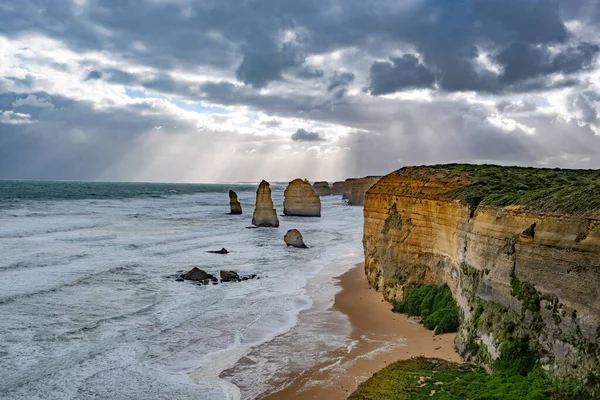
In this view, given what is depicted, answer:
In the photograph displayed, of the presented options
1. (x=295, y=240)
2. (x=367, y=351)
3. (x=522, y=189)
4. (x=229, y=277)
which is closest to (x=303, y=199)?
(x=295, y=240)

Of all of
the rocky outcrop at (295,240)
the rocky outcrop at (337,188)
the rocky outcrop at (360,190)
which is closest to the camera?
the rocky outcrop at (295,240)

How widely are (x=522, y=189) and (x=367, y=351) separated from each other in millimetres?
6397

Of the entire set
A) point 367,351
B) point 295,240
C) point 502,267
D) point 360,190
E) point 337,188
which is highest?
point 337,188

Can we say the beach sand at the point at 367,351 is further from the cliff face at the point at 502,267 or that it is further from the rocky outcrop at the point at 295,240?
the rocky outcrop at the point at 295,240

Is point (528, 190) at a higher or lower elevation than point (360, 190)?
lower

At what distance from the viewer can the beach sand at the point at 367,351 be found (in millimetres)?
10805

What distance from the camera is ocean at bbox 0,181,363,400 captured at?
11.5 m

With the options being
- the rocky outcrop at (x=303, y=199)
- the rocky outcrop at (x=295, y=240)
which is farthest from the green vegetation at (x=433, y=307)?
the rocky outcrop at (x=303, y=199)

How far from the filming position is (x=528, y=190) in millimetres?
13227

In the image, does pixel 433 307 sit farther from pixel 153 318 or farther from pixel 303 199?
pixel 303 199

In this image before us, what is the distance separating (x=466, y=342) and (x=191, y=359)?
7.12 meters

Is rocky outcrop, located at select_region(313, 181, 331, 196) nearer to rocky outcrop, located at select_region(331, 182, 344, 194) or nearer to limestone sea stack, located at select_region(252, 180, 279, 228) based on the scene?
rocky outcrop, located at select_region(331, 182, 344, 194)

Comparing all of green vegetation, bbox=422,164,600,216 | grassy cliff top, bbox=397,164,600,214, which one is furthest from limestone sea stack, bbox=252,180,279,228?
green vegetation, bbox=422,164,600,216

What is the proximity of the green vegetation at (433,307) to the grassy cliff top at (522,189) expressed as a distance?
3.14m
